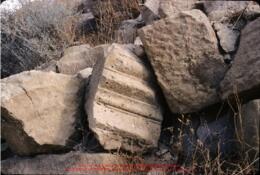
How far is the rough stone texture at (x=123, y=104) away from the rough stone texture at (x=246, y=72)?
604 mm

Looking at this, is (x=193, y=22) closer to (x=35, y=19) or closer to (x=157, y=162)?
(x=157, y=162)

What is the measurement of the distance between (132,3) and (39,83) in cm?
273

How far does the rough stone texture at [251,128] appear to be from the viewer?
3109mm

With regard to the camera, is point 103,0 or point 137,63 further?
point 103,0

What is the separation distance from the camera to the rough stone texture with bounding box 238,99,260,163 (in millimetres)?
3109

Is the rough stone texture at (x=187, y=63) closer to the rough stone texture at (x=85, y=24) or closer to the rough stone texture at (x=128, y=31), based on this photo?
the rough stone texture at (x=128, y=31)

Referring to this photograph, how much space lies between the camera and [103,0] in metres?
6.48

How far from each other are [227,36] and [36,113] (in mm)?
1659

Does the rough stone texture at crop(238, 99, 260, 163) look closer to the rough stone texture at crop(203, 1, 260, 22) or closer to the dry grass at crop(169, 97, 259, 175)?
the dry grass at crop(169, 97, 259, 175)

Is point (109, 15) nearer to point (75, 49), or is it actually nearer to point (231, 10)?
point (75, 49)

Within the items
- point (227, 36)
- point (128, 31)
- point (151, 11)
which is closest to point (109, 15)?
point (128, 31)

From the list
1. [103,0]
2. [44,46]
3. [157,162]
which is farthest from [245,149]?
[103,0]

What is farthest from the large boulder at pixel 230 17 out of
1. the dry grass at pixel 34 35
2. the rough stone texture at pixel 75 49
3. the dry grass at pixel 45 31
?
the dry grass at pixel 34 35

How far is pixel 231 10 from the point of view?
415 centimetres
